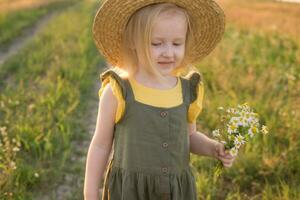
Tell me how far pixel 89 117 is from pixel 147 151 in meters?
3.32

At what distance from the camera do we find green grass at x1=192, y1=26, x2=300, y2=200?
3.54 metres

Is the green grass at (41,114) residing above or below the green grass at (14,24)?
below

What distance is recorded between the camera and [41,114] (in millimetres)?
4980

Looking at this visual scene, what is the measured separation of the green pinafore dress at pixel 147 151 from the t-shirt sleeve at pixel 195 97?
0.16 feet

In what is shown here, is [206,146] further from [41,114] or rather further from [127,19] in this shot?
[41,114]

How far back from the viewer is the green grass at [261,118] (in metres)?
3.54

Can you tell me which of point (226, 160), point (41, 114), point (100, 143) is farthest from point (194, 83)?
point (41, 114)

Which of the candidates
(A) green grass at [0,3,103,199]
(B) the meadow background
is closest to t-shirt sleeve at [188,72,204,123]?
(B) the meadow background

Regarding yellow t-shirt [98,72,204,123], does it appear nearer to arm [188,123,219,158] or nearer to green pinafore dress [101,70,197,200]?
green pinafore dress [101,70,197,200]

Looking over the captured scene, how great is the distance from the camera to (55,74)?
6629 mm

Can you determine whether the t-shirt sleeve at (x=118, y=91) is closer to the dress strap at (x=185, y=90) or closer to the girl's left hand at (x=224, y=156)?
the dress strap at (x=185, y=90)

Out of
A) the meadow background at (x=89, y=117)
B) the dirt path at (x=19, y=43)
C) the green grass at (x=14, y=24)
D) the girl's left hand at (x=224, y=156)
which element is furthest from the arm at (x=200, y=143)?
the green grass at (x=14, y=24)

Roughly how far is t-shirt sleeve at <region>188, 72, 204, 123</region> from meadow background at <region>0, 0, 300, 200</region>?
3.76 feet

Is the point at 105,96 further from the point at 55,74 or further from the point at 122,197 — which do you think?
the point at 55,74
